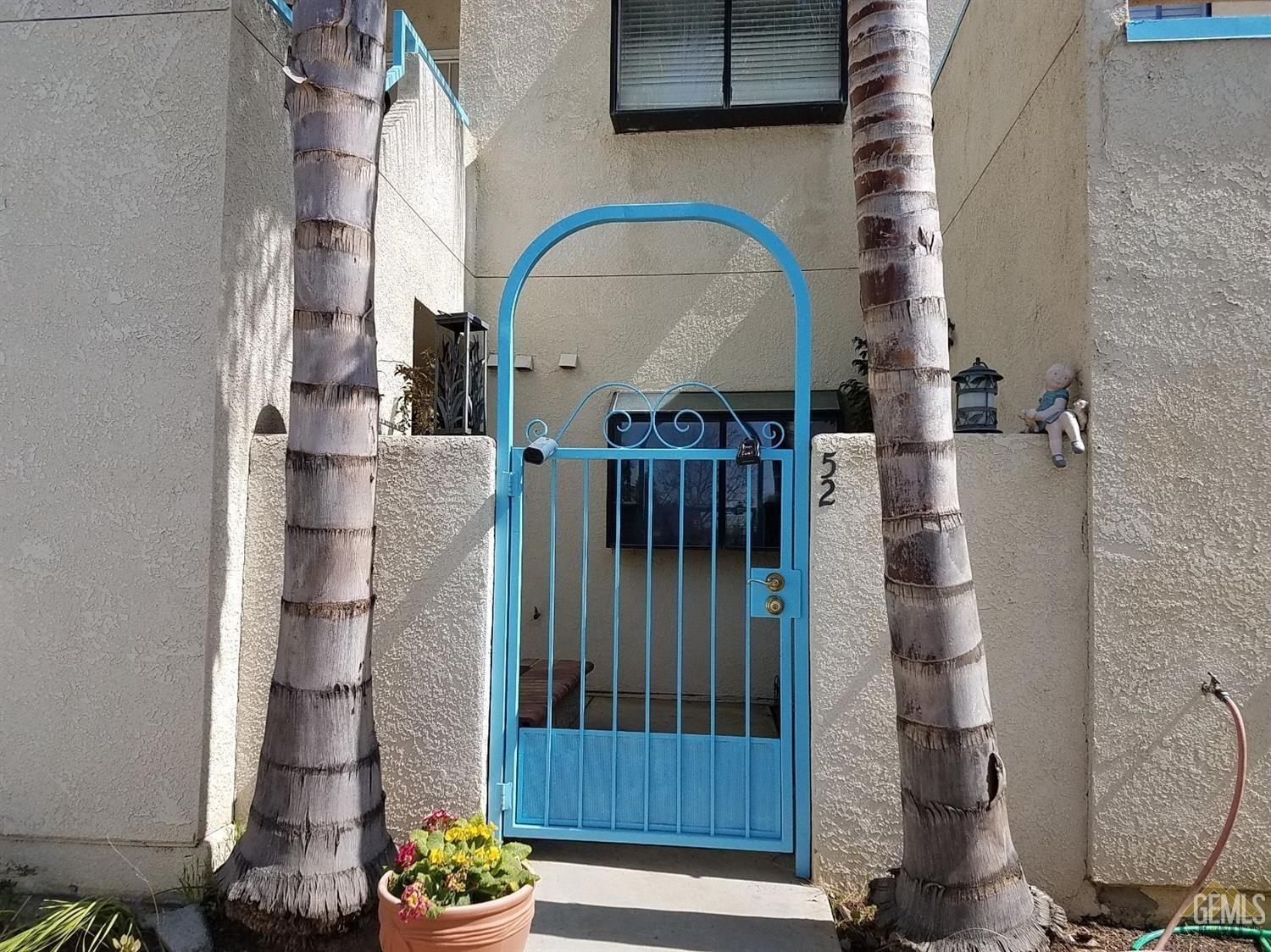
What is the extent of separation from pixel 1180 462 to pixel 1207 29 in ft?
6.96

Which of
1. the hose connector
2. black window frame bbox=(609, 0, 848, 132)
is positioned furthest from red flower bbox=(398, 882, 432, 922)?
black window frame bbox=(609, 0, 848, 132)

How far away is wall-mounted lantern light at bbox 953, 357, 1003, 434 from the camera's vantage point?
14.7ft

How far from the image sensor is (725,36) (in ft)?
25.5

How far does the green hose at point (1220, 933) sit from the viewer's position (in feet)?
12.6

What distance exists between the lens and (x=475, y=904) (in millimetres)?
3260

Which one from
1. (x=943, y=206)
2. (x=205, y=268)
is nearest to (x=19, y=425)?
(x=205, y=268)

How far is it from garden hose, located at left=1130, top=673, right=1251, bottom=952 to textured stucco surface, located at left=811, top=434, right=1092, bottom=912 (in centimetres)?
40

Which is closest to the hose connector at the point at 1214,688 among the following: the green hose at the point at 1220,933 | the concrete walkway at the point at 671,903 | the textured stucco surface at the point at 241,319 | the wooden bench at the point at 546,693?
the green hose at the point at 1220,933

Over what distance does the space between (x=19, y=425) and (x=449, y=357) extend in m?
2.21

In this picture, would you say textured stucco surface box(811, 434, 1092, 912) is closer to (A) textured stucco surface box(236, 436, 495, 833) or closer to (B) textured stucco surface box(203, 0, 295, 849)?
(A) textured stucco surface box(236, 436, 495, 833)

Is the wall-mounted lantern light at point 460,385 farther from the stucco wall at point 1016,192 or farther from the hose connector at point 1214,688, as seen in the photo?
the hose connector at point 1214,688

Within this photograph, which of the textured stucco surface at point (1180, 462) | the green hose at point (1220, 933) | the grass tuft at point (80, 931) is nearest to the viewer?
the grass tuft at point (80, 931)

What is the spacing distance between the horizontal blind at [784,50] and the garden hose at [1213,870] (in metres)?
5.88

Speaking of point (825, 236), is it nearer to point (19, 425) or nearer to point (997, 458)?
point (997, 458)
